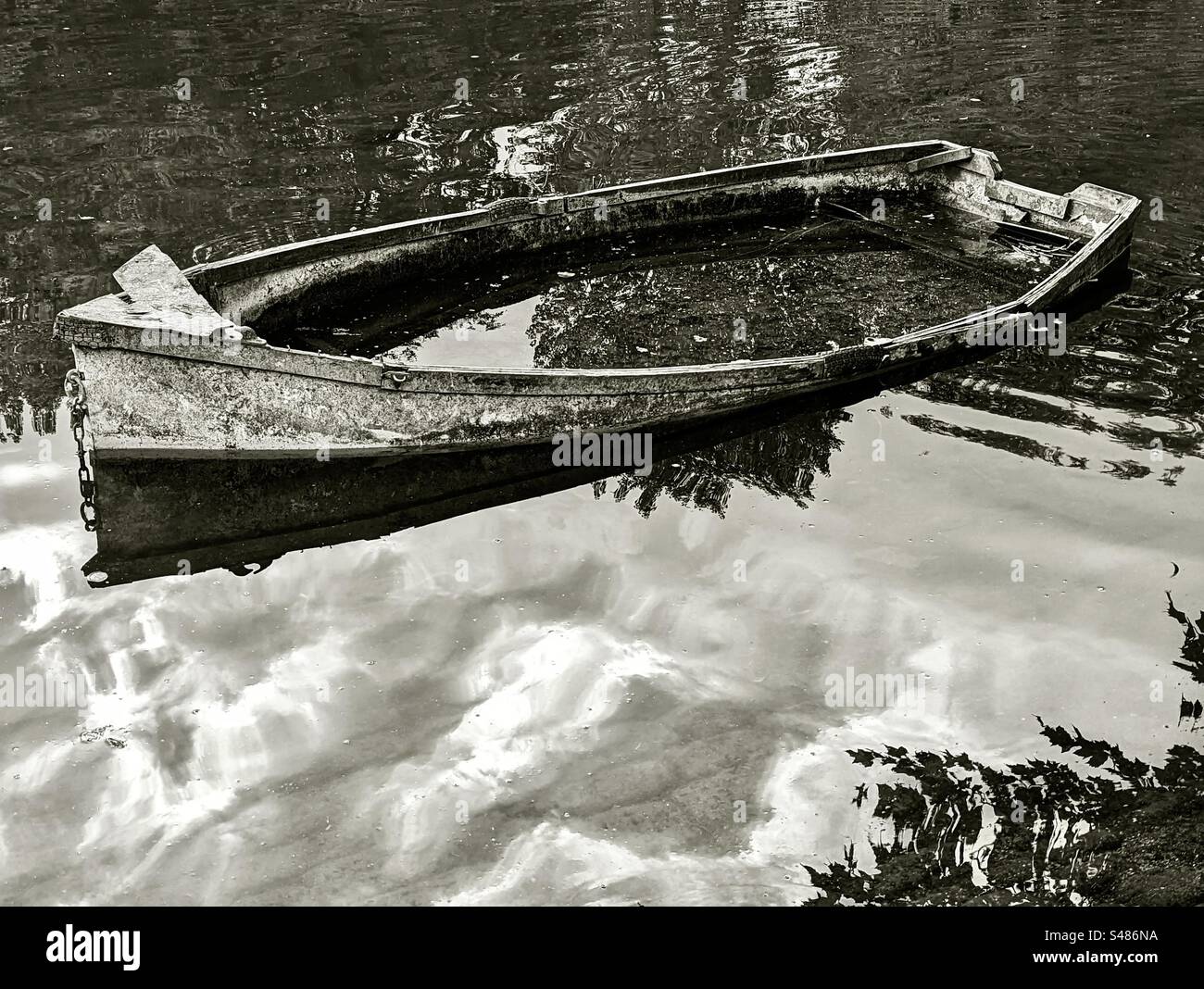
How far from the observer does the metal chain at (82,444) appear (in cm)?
754

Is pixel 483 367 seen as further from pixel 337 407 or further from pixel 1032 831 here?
pixel 1032 831

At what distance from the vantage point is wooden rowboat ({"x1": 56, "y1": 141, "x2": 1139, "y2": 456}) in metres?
7.43

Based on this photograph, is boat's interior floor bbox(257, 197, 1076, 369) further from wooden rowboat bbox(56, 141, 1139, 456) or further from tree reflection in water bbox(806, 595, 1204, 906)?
tree reflection in water bbox(806, 595, 1204, 906)

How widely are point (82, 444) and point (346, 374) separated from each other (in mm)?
1745

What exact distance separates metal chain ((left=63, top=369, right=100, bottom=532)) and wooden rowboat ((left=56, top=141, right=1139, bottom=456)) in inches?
3.8

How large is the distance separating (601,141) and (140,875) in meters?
11.7

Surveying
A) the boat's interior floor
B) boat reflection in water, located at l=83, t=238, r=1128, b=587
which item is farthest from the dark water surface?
the boat's interior floor

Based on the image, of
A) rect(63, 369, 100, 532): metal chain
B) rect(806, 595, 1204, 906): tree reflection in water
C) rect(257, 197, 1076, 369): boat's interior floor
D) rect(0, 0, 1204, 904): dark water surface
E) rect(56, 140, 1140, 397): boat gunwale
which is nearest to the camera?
rect(806, 595, 1204, 906): tree reflection in water

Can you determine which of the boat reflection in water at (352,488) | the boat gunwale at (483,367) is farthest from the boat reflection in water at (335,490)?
the boat gunwale at (483,367)

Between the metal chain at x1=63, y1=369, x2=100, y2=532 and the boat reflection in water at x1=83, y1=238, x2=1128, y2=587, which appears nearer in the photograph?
the boat reflection in water at x1=83, y1=238, x2=1128, y2=587

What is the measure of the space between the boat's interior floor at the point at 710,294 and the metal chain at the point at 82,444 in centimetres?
196

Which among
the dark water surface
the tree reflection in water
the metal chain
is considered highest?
the metal chain
